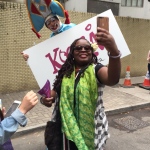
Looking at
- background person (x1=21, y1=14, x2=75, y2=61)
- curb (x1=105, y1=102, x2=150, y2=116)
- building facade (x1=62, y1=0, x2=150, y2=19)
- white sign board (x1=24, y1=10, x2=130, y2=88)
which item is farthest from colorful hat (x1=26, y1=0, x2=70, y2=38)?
building facade (x1=62, y1=0, x2=150, y2=19)

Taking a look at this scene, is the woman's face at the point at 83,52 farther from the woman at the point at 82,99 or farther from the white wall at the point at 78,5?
the white wall at the point at 78,5

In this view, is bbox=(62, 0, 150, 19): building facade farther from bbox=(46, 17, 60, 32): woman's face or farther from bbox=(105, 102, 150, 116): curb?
bbox=(46, 17, 60, 32): woman's face

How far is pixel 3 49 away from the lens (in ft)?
19.1

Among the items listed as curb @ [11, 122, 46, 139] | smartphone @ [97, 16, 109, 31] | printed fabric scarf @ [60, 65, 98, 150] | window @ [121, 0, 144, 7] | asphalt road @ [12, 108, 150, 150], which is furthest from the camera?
window @ [121, 0, 144, 7]

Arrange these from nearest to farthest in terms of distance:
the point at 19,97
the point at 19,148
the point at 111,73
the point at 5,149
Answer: the point at 111,73
the point at 5,149
the point at 19,148
the point at 19,97

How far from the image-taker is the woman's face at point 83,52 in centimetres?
188

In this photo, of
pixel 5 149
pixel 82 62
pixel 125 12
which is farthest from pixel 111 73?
pixel 125 12

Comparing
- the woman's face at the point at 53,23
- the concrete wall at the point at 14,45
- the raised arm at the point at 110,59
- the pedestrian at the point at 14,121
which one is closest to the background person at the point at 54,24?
the woman's face at the point at 53,23

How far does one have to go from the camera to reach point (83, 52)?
74.3 inches

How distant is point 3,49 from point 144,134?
13.5ft

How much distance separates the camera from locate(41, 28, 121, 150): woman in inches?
69.7

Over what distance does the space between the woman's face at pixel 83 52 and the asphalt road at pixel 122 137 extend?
2.12m

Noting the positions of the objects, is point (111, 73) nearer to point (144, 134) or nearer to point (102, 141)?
point (102, 141)

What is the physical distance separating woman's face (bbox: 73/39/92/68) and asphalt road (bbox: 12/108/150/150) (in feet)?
6.95
